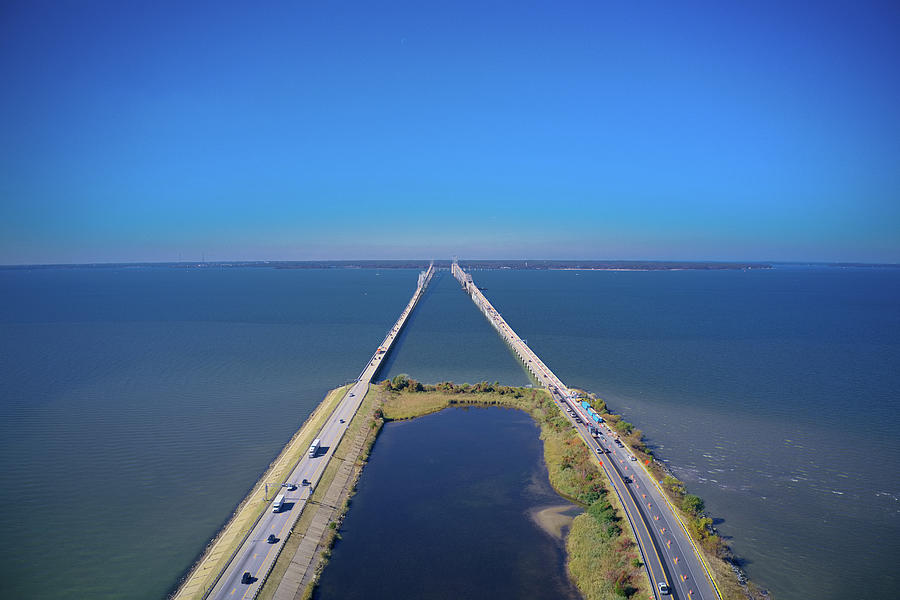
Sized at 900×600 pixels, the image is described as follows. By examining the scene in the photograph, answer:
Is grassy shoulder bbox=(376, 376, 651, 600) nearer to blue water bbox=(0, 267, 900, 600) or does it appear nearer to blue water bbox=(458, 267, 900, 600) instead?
blue water bbox=(0, 267, 900, 600)

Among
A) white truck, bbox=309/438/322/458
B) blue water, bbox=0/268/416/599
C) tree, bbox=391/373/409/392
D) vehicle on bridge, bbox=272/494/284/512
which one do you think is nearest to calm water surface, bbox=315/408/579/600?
vehicle on bridge, bbox=272/494/284/512

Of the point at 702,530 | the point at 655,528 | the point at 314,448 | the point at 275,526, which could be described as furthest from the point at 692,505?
the point at 314,448

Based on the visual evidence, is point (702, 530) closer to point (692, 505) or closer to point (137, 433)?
point (692, 505)

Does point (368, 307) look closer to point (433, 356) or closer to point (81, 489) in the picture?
point (433, 356)

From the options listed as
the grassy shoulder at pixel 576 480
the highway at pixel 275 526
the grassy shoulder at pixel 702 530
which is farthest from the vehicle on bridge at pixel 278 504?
the grassy shoulder at pixel 702 530

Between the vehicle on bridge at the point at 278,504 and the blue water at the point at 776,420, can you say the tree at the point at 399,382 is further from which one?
the vehicle on bridge at the point at 278,504

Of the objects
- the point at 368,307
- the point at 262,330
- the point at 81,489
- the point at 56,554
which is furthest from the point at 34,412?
the point at 368,307
